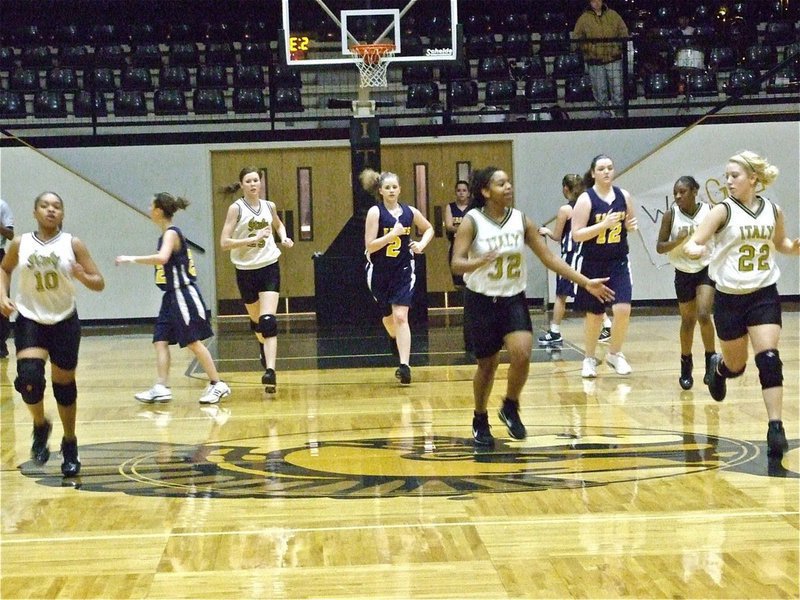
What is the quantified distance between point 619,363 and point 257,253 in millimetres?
3167

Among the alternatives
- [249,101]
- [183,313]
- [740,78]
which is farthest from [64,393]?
[740,78]

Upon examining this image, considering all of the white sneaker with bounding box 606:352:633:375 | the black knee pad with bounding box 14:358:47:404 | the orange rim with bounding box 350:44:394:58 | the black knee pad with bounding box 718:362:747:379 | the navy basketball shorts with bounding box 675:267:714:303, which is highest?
the orange rim with bounding box 350:44:394:58

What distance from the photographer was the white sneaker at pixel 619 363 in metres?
9.37

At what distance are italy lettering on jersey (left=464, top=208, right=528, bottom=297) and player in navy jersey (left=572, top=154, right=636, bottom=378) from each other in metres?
2.40

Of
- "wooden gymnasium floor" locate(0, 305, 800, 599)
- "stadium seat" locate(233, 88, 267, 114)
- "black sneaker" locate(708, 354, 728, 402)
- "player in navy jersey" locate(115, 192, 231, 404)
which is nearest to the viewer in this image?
"wooden gymnasium floor" locate(0, 305, 800, 599)

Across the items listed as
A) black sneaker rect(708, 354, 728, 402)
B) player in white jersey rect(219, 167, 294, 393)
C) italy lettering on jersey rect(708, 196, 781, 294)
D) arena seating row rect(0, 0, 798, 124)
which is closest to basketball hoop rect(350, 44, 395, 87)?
arena seating row rect(0, 0, 798, 124)

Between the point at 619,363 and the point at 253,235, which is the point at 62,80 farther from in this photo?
the point at 619,363

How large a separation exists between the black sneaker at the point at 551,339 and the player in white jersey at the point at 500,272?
210 inches

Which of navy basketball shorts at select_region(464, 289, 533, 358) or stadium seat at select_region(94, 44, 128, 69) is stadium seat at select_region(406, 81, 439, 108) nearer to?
stadium seat at select_region(94, 44, 128, 69)

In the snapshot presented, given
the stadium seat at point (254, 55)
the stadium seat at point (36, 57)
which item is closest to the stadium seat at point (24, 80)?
the stadium seat at point (36, 57)

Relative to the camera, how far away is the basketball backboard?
1345 cm

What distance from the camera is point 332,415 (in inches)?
314

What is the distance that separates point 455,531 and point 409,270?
4800 millimetres

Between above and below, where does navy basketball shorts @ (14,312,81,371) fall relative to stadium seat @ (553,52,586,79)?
below
